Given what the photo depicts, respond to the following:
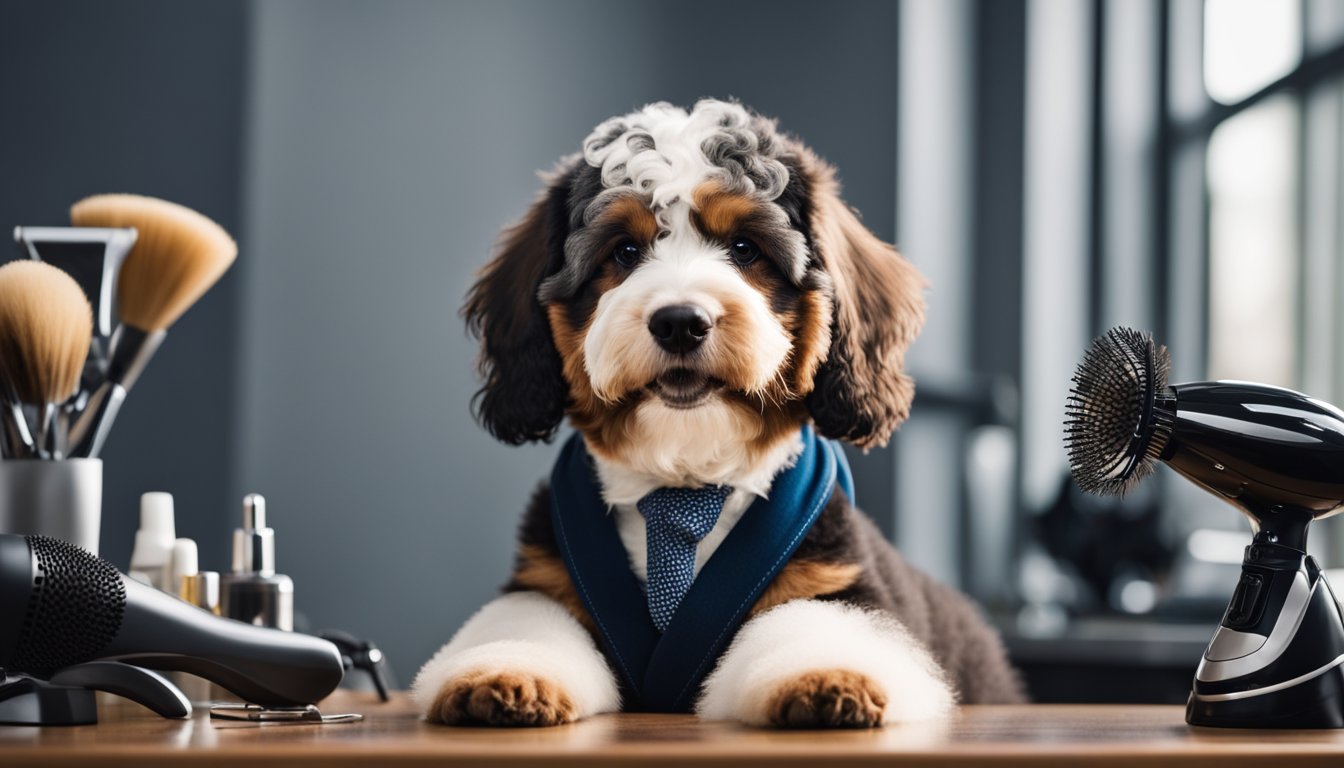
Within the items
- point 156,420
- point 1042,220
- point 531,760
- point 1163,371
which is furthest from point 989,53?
point 531,760

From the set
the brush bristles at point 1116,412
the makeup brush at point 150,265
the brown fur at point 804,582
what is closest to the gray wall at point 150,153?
the makeup brush at point 150,265

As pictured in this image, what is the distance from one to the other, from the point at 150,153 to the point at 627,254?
167 cm

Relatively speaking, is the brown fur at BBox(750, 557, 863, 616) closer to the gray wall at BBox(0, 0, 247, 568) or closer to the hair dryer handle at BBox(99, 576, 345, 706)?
the hair dryer handle at BBox(99, 576, 345, 706)

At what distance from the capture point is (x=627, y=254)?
1.45 meters

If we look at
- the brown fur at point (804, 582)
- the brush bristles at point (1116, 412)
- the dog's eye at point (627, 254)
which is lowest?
the brown fur at point (804, 582)

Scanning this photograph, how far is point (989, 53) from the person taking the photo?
435cm

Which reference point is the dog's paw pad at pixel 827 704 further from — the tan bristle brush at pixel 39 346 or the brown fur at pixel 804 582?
the tan bristle brush at pixel 39 346

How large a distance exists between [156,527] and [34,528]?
0.21 metres

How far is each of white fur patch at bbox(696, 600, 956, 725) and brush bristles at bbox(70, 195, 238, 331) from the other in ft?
2.53

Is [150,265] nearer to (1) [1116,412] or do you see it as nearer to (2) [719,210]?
(2) [719,210]

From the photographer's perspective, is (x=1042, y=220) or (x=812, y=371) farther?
(x=1042, y=220)

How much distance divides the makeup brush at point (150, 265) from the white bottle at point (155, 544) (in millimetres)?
105

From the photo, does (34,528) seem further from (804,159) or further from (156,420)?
(156,420)

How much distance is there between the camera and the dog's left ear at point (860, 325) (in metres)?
1.45
